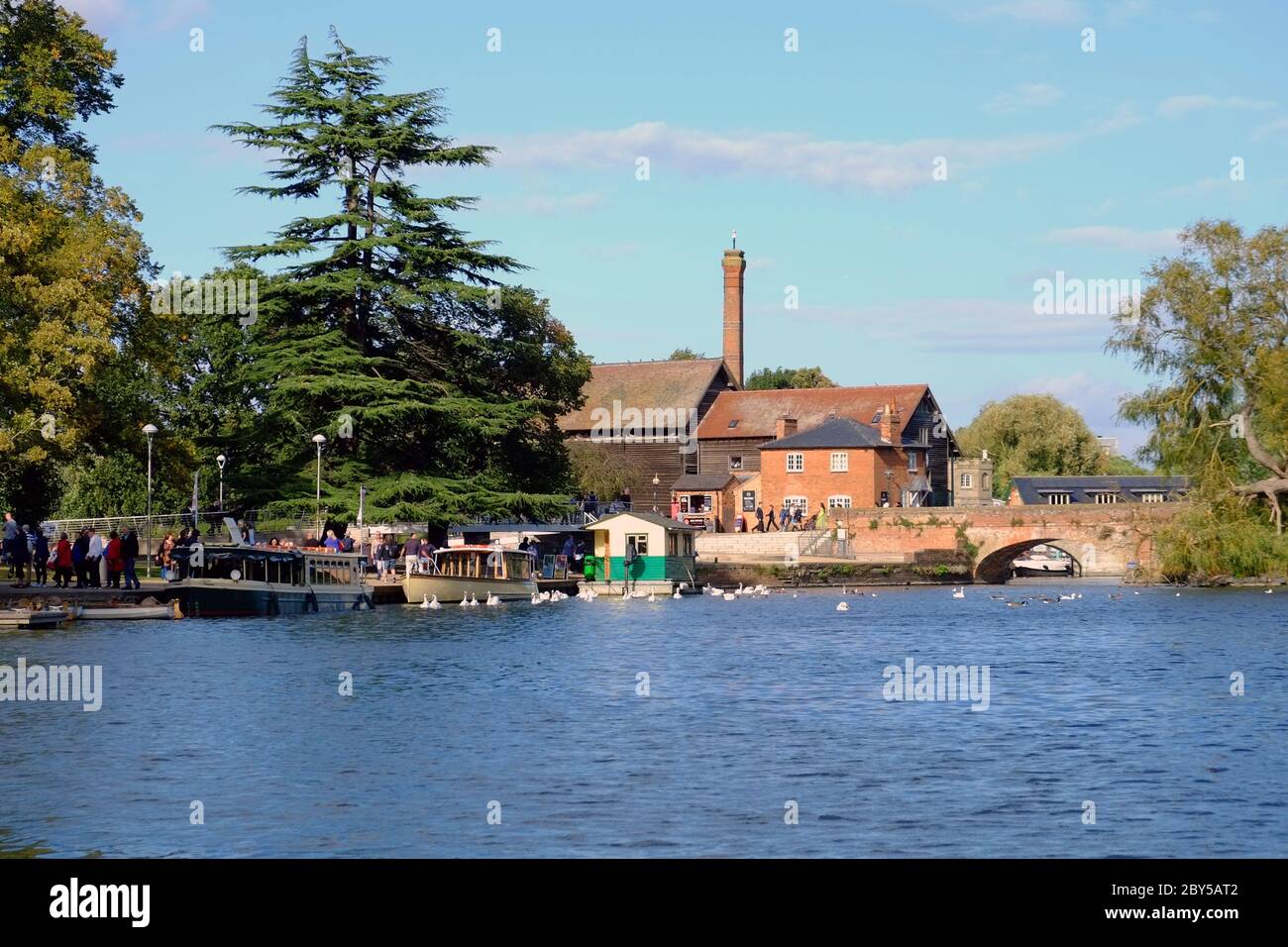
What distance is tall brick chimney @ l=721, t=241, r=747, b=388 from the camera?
115m

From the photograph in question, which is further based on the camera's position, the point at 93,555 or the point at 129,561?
the point at 129,561

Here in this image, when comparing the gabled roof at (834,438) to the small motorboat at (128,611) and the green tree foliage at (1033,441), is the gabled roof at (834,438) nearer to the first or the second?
the green tree foliage at (1033,441)

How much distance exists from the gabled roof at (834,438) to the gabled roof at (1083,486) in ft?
61.2

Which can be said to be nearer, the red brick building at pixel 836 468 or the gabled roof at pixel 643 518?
the gabled roof at pixel 643 518

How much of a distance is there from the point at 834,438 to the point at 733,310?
24109 millimetres

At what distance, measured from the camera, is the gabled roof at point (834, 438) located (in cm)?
9306

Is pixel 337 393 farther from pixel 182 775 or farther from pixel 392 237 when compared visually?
pixel 182 775

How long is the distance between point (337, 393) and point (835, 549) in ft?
103

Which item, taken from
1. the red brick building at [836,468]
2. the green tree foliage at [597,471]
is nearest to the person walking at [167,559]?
the green tree foliage at [597,471]

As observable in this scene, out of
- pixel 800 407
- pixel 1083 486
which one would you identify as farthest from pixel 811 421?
pixel 1083 486

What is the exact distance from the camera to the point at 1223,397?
61188mm
